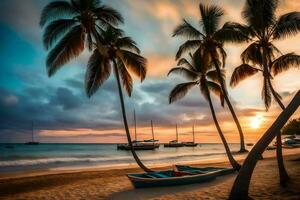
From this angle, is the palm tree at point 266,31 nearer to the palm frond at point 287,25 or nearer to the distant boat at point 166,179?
the palm frond at point 287,25

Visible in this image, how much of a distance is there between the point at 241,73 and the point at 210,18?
13.3 ft

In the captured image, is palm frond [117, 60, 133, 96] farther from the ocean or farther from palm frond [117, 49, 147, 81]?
the ocean

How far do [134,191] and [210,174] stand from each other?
3.97 m

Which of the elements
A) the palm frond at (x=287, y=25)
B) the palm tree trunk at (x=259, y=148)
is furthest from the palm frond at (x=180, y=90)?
the palm tree trunk at (x=259, y=148)

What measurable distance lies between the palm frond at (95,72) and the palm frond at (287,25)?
9.85m

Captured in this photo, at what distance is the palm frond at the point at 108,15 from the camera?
1612 centimetres

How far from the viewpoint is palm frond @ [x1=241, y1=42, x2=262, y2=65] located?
52.0ft

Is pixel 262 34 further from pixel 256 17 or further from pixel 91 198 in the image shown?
pixel 91 198

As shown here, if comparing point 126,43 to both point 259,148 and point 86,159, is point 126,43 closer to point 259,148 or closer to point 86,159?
point 259,148

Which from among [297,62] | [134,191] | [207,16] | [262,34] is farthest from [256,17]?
[134,191]

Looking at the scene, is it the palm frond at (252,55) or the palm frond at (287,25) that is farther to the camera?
the palm frond at (252,55)

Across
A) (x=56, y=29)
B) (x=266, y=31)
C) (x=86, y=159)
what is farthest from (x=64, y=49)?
(x=86, y=159)

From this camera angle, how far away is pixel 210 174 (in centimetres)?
1342

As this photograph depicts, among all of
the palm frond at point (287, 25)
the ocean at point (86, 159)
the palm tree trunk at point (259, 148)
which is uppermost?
the palm frond at point (287, 25)
